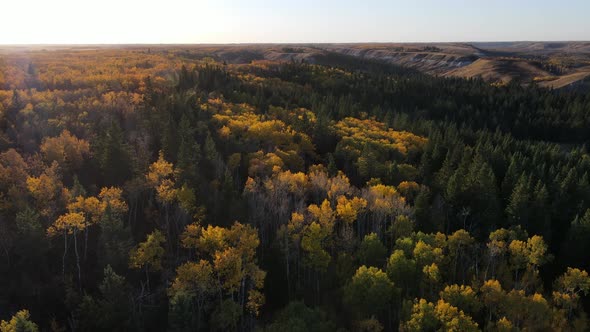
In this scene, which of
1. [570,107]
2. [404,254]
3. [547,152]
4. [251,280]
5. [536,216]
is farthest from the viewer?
[570,107]

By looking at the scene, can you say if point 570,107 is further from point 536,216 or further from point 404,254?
point 404,254

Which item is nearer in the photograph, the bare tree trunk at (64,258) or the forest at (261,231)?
the forest at (261,231)

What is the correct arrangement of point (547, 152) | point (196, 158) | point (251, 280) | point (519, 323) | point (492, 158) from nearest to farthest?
1. point (519, 323)
2. point (251, 280)
3. point (196, 158)
4. point (492, 158)
5. point (547, 152)

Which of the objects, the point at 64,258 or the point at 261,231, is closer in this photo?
the point at 64,258

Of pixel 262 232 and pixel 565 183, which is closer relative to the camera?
pixel 262 232

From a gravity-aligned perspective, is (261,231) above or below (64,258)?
below

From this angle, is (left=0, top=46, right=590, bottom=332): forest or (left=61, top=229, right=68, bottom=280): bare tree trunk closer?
(left=0, top=46, right=590, bottom=332): forest

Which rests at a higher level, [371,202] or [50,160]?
[50,160]

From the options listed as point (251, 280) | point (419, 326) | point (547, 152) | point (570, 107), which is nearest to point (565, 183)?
point (547, 152)
